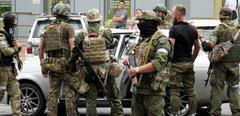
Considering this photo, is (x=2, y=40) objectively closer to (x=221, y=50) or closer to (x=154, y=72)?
(x=154, y=72)

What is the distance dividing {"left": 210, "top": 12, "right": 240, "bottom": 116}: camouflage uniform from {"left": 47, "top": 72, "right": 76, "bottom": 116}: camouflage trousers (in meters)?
2.25

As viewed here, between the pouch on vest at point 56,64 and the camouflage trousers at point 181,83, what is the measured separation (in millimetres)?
1687

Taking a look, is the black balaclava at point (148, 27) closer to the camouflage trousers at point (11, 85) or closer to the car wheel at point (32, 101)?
the camouflage trousers at point (11, 85)

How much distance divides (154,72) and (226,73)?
2877 mm

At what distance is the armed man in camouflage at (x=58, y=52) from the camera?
31.6 feet

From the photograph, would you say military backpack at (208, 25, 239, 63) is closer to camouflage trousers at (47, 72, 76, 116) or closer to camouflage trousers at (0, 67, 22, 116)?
camouflage trousers at (47, 72, 76, 116)

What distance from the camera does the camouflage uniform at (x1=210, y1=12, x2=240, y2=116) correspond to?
9.78 meters

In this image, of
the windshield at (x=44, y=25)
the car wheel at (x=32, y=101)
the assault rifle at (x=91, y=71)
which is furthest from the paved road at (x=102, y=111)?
the assault rifle at (x=91, y=71)

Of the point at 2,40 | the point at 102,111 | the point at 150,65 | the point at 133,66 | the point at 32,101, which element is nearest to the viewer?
the point at 150,65

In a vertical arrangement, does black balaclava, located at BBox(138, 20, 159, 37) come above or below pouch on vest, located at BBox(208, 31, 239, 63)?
above

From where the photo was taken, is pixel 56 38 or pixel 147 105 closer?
pixel 147 105

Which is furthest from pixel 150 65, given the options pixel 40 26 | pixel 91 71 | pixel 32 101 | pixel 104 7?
pixel 104 7

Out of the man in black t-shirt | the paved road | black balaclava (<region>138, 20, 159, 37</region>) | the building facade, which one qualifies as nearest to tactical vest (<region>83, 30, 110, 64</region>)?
the man in black t-shirt

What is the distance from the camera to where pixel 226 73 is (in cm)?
992
